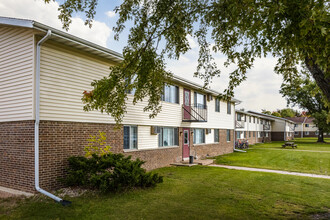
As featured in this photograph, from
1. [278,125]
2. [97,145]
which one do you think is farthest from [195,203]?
[278,125]

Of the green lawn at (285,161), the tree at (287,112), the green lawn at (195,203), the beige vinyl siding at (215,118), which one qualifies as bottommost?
the green lawn at (285,161)

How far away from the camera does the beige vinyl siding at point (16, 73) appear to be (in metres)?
7.67

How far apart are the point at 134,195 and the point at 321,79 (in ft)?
19.5

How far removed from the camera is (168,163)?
14.0m

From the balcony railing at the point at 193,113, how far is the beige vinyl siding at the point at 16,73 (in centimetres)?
957

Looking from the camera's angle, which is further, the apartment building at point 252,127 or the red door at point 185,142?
the apartment building at point 252,127

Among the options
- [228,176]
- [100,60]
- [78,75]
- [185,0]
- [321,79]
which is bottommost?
[228,176]

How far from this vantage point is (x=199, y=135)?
1811 cm

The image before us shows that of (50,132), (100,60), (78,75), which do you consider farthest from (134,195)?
(100,60)

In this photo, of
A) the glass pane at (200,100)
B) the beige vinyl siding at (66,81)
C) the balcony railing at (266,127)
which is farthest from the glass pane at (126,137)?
the balcony railing at (266,127)

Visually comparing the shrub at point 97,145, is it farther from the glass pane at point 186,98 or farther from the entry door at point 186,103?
the glass pane at point 186,98

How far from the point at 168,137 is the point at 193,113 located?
2.94m

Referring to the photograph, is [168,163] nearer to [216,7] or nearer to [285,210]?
[285,210]

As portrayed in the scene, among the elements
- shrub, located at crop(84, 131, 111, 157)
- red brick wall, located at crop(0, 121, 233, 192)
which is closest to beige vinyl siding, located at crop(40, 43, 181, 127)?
red brick wall, located at crop(0, 121, 233, 192)
